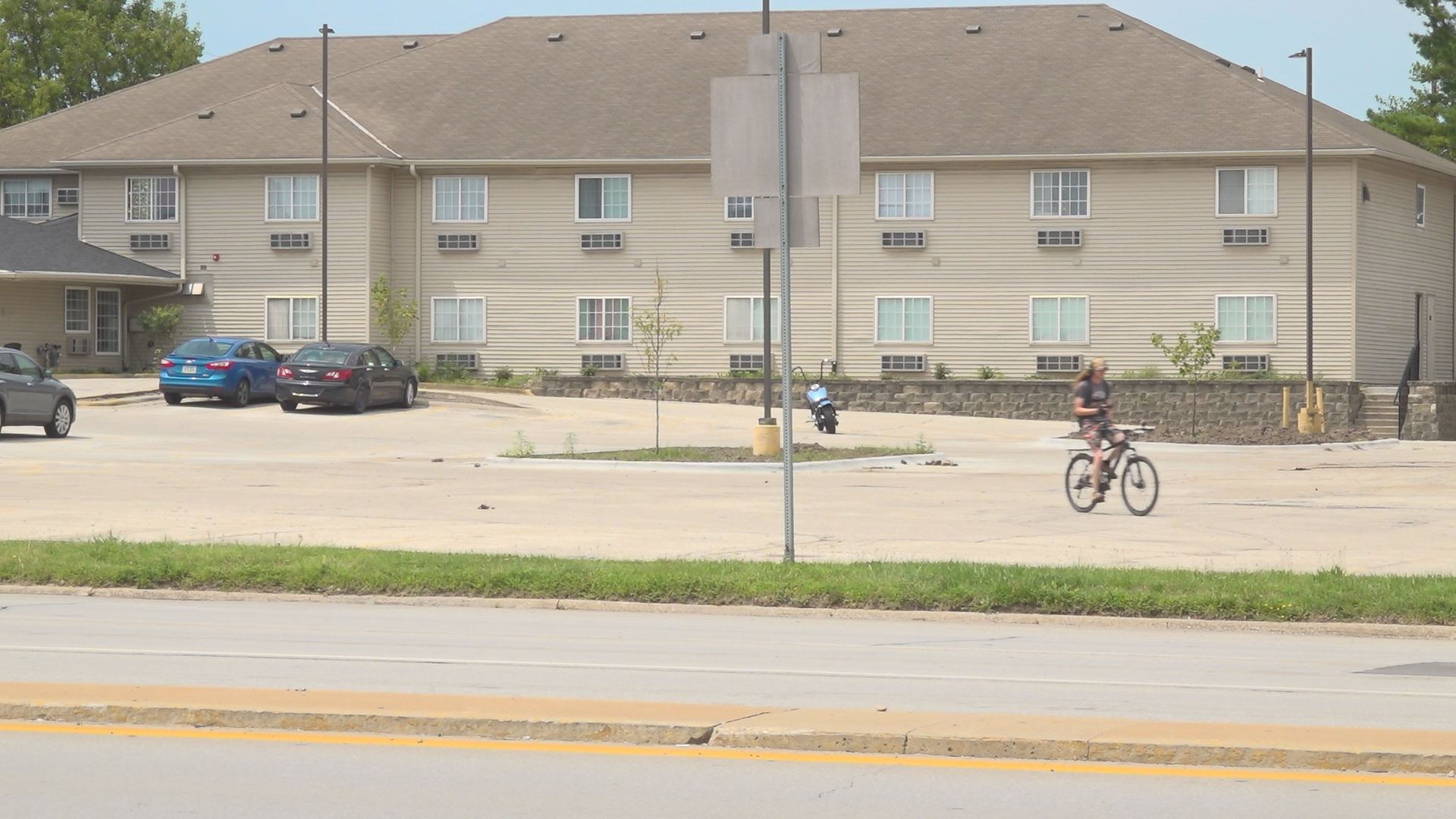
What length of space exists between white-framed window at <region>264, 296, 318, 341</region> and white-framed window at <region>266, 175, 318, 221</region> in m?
2.29

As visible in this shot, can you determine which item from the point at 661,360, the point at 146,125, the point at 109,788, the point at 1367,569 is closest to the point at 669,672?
the point at 109,788

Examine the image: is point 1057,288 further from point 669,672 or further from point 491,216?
point 669,672

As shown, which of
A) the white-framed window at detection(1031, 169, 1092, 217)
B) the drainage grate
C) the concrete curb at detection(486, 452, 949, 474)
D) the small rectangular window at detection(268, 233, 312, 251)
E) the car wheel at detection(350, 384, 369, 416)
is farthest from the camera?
A: the small rectangular window at detection(268, 233, 312, 251)

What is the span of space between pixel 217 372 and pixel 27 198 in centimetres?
1690

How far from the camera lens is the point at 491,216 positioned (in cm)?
5031

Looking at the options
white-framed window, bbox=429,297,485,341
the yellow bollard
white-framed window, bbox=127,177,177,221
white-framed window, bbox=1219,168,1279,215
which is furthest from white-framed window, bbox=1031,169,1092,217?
white-framed window, bbox=127,177,177,221

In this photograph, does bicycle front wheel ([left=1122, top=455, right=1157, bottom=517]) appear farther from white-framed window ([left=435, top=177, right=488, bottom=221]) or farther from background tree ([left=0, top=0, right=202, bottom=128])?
background tree ([left=0, top=0, right=202, bottom=128])

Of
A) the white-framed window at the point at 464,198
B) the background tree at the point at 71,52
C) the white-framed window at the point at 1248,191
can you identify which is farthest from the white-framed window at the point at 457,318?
the background tree at the point at 71,52

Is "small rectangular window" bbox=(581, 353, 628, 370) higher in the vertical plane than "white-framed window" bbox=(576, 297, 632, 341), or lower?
lower

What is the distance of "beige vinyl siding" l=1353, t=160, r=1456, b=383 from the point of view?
47125 mm

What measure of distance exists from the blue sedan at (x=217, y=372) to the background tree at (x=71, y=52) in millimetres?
34449

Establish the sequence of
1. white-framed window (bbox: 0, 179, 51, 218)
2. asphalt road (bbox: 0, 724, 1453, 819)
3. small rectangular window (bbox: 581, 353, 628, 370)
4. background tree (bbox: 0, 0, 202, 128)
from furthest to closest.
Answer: background tree (bbox: 0, 0, 202, 128) → white-framed window (bbox: 0, 179, 51, 218) → small rectangular window (bbox: 581, 353, 628, 370) → asphalt road (bbox: 0, 724, 1453, 819)

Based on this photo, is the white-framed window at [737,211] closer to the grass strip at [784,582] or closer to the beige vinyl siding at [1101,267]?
the beige vinyl siding at [1101,267]

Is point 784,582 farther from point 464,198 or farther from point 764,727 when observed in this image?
point 464,198
